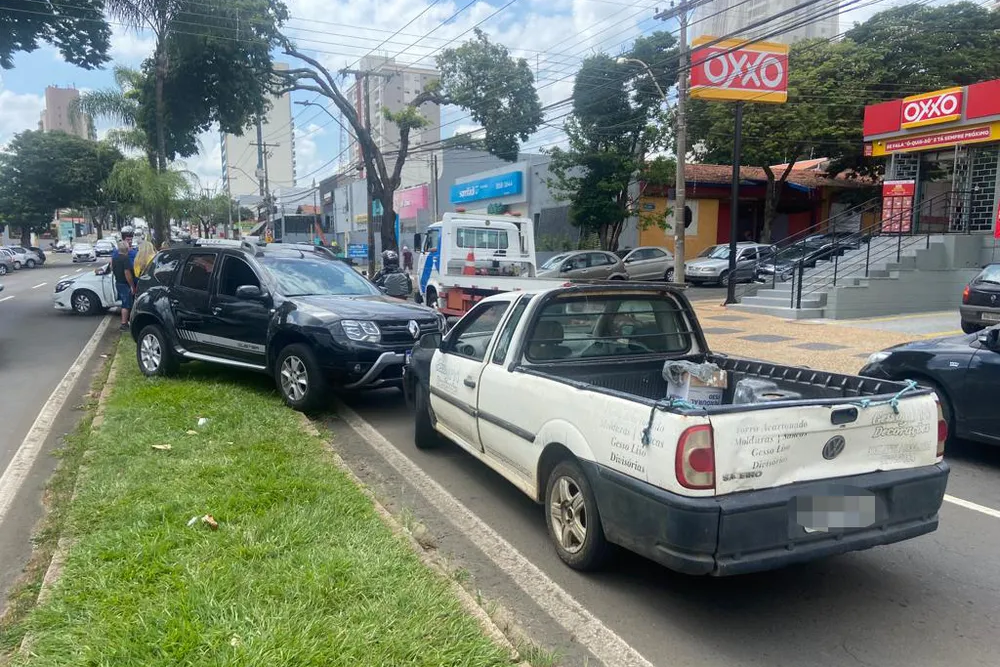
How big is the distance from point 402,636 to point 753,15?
56.1 meters

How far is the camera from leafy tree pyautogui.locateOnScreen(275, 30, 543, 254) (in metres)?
24.1

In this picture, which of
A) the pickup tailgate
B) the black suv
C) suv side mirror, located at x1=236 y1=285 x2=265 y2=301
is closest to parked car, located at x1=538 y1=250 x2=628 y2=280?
the black suv

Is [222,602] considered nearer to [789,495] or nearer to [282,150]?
[789,495]

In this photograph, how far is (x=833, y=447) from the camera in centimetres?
347

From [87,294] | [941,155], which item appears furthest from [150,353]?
[941,155]

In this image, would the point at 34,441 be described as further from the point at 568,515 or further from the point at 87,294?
the point at 87,294

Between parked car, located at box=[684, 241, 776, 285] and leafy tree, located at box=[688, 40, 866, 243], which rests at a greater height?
leafy tree, located at box=[688, 40, 866, 243]

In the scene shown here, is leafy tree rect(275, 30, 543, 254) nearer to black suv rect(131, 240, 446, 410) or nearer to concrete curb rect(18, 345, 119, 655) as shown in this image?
black suv rect(131, 240, 446, 410)

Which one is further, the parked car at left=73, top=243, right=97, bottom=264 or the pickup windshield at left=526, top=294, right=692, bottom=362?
the parked car at left=73, top=243, right=97, bottom=264

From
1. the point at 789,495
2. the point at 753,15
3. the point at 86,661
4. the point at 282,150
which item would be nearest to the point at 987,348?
the point at 789,495

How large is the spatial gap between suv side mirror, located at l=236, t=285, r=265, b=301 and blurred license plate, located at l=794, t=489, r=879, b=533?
20.4 ft

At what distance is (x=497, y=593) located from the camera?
3.85 m

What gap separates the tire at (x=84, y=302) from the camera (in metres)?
17.4

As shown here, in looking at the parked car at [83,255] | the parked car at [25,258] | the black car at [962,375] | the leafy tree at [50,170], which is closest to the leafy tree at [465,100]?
the black car at [962,375]
